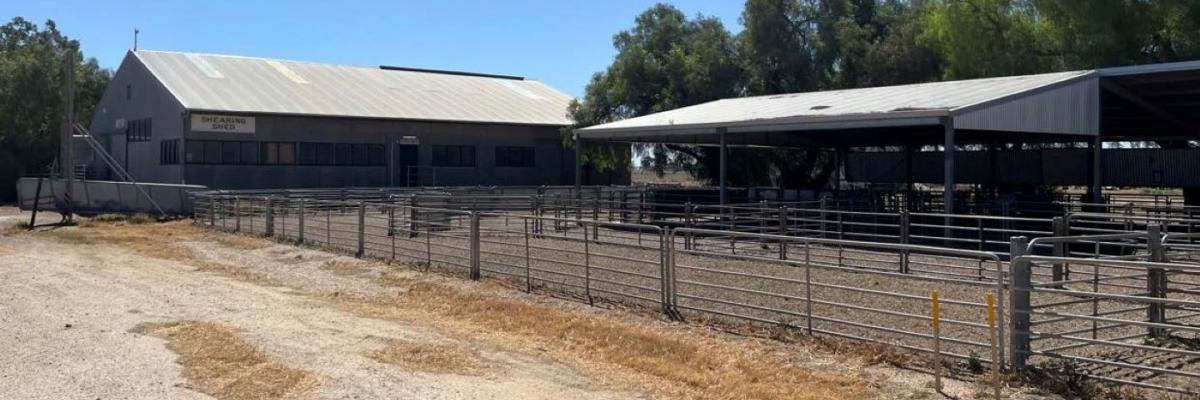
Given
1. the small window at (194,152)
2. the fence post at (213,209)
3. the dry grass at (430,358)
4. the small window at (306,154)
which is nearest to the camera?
the dry grass at (430,358)

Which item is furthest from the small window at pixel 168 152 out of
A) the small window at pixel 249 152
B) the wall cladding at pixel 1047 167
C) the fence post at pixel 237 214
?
the wall cladding at pixel 1047 167

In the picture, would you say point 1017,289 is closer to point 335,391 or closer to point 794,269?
point 335,391

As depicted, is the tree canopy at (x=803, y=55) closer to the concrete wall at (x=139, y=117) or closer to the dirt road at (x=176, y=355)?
the concrete wall at (x=139, y=117)

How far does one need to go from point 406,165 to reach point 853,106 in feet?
91.2

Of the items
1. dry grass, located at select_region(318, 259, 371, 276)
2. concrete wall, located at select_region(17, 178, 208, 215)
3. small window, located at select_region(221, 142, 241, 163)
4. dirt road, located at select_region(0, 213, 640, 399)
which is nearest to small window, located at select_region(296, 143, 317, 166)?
small window, located at select_region(221, 142, 241, 163)

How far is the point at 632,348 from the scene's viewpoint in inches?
411

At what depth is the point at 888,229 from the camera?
82.5ft

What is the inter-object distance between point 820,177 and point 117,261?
33410 millimetres

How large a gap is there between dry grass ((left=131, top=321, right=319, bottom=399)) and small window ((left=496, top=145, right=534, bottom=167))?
40.7m

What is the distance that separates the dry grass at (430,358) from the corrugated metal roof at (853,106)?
1388 centimetres

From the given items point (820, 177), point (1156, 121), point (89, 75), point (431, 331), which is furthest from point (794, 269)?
point (89, 75)

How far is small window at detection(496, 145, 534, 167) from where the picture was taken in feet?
170

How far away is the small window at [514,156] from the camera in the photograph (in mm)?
51844

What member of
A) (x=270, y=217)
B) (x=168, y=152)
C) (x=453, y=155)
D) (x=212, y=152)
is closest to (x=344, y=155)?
(x=453, y=155)
